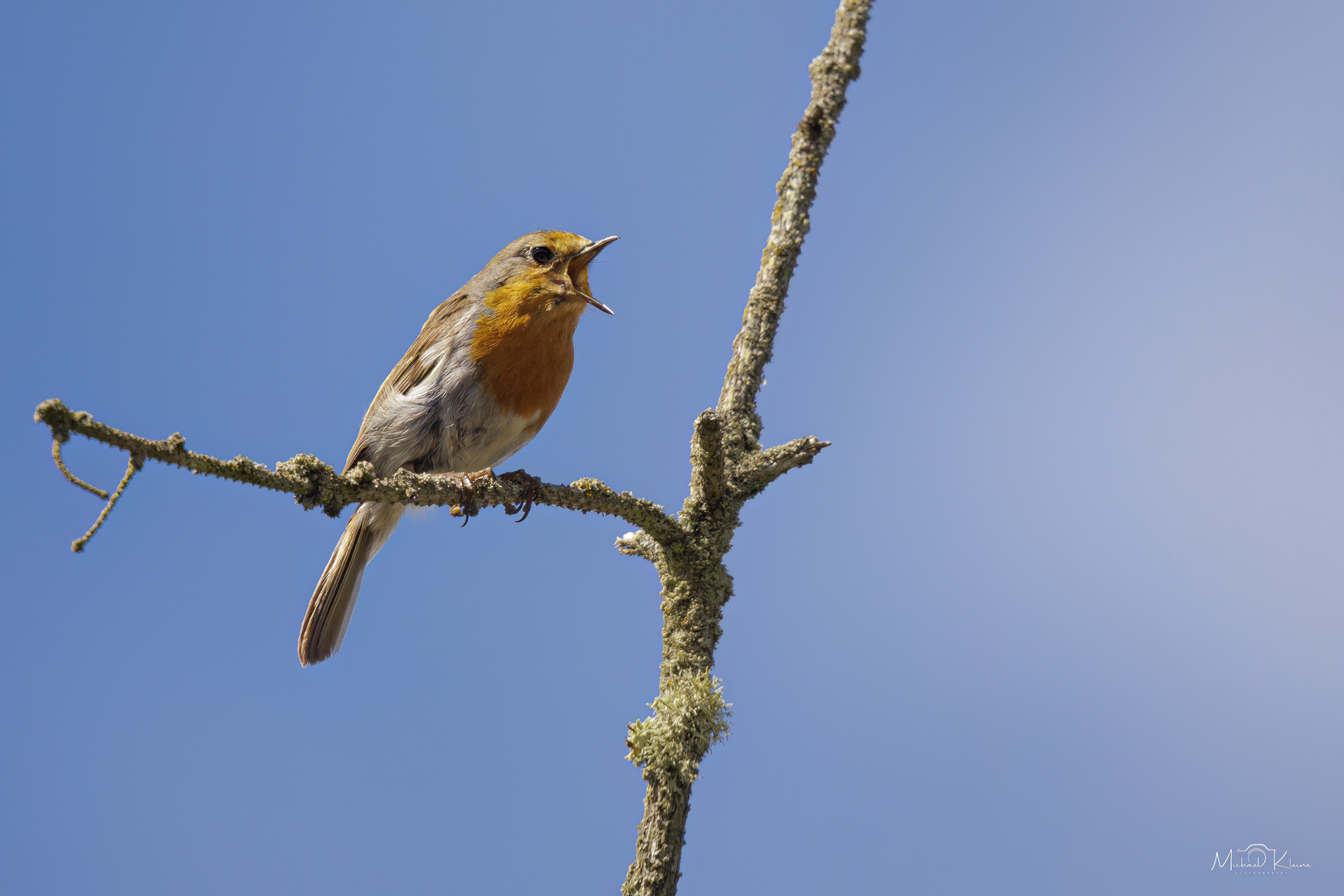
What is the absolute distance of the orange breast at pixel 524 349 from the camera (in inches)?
199

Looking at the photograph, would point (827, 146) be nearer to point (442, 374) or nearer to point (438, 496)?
point (442, 374)

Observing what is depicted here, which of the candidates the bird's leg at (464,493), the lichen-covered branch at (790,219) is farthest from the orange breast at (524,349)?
the lichen-covered branch at (790,219)

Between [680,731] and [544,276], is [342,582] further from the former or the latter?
[680,731]

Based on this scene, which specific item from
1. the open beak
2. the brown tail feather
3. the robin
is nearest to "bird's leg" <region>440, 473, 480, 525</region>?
the robin

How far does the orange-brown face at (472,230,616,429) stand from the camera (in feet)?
16.7

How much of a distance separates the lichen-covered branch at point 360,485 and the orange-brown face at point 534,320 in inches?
34.9

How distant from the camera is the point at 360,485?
324 centimetres

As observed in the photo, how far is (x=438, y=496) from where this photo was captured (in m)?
3.60

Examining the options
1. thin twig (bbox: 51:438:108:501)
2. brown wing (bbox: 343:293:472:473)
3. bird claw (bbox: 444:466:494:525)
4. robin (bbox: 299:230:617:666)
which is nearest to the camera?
thin twig (bbox: 51:438:108:501)

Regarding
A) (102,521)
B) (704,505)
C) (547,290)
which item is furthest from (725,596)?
(102,521)

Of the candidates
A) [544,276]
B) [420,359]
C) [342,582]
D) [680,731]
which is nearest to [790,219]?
[544,276]

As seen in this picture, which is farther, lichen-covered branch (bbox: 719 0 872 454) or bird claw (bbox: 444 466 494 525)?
lichen-covered branch (bbox: 719 0 872 454)

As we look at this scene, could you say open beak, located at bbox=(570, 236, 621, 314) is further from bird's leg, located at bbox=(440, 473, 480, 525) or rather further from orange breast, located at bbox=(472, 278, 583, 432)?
bird's leg, located at bbox=(440, 473, 480, 525)

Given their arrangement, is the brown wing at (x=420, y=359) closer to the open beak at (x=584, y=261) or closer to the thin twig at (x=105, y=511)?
the open beak at (x=584, y=261)
